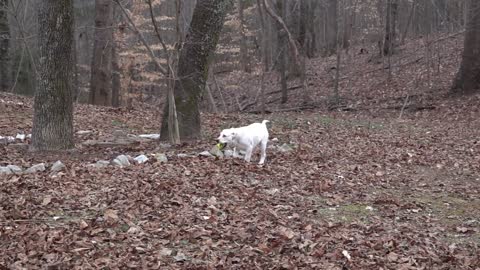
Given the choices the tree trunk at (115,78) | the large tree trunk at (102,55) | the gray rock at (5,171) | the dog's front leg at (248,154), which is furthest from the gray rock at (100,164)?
the tree trunk at (115,78)

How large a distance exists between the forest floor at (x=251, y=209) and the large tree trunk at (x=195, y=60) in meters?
0.68

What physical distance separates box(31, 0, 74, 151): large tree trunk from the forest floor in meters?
0.40

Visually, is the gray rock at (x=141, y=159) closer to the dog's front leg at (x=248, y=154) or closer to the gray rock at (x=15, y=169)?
the dog's front leg at (x=248, y=154)

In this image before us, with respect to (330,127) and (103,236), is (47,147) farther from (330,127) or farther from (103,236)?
(330,127)

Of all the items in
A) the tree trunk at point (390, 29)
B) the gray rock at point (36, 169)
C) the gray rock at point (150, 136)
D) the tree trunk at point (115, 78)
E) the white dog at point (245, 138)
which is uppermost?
the tree trunk at point (390, 29)

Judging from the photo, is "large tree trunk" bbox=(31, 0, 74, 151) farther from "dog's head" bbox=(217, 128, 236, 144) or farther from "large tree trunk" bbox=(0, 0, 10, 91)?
"large tree trunk" bbox=(0, 0, 10, 91)

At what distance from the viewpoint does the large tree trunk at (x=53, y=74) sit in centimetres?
920

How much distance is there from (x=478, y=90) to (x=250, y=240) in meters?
14.7

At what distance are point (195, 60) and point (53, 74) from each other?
9.05ft

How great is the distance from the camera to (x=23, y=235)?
17.0 ft

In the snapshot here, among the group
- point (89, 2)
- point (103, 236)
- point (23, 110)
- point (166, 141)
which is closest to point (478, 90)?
point (166, 141)

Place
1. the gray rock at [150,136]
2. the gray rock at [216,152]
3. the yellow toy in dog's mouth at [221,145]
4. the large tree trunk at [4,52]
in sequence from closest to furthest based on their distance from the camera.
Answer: the yellow toy in dog's mouth at [221,145]
the gray rock at [216,152]
the gray rock at [150,136]
the large tree trunk at [4,52]

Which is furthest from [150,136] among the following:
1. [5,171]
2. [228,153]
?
[5,171]

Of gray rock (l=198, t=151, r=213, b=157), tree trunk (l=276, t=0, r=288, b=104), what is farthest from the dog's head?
tree trunk (l=276, t=0, r=288, b=104)
